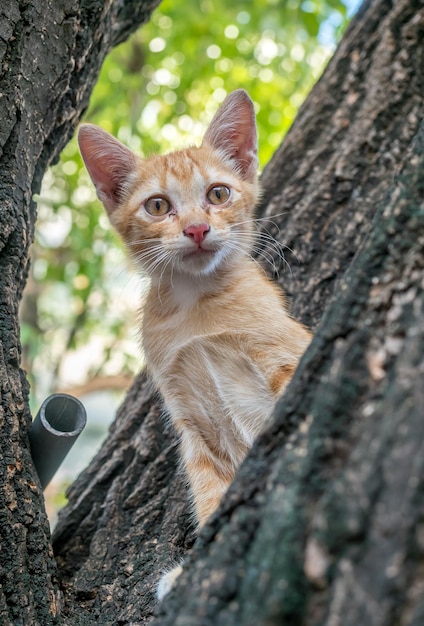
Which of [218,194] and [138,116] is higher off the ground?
[218,194]

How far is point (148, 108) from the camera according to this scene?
5.62 m

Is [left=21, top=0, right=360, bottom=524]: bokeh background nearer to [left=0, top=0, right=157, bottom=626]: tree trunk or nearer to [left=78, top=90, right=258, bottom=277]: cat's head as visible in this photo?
[left=78, top=90, right=258, bottom=277]: cat's head

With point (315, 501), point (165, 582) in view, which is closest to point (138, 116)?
point (165, 582)

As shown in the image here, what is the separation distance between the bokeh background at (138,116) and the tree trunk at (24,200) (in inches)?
90.1

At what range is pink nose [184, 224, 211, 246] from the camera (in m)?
2.08

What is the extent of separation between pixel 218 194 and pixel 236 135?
1.19 ft

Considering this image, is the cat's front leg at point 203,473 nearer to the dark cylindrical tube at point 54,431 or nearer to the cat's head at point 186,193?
the dark cylindrical tube at point 54,431

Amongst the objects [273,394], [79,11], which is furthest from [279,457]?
[79,11]

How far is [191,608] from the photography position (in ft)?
3.22

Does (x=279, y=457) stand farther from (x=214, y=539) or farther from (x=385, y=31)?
(x=385, y=31)

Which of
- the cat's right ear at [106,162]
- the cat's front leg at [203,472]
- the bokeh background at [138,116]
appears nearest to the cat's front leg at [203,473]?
the cat's front leg at [203,472]

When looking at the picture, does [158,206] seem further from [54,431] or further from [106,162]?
[54,431]

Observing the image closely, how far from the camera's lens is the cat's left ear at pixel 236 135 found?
2473 millimetres

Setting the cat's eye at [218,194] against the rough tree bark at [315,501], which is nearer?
the rough tree bark at [315,501]
